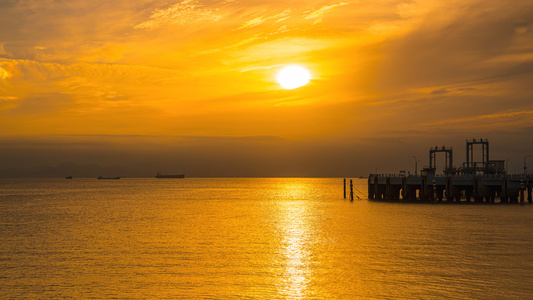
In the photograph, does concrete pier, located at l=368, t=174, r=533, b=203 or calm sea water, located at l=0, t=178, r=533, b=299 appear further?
concrete pier, located at l=368, t=174, r=533, b=203

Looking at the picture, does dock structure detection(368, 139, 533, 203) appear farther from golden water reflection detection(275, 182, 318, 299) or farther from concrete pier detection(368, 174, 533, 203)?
golden water reflection detection(275, 182, 318, 299)

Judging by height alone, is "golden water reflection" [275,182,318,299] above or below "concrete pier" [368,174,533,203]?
below

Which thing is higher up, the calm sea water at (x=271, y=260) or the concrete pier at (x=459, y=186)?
the concrete pier at (x=459, y=186)

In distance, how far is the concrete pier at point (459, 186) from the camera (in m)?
83.2

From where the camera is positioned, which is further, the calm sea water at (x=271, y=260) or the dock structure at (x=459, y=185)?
the dock structure at (x=459, y=185)

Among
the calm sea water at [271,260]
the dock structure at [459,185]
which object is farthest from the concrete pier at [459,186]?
the calm sea water at [271,260]

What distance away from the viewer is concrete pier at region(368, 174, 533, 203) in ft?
273

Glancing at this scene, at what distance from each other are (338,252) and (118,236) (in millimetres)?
21139

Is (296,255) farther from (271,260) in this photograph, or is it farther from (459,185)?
(459,185)

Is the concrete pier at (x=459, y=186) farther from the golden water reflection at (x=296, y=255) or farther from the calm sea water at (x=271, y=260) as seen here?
the golden water reflection at (x=296, y=255)

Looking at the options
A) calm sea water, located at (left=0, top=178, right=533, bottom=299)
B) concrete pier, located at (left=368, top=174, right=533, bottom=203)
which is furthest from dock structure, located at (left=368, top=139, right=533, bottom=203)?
calm sea water, located at (left=0, top=178, right=533, bottom=299)

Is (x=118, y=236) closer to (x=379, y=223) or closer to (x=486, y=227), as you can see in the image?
(x=379, y=223)

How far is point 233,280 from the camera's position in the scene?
2694 cm

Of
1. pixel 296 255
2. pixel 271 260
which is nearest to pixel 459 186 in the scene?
pixel 296 255
